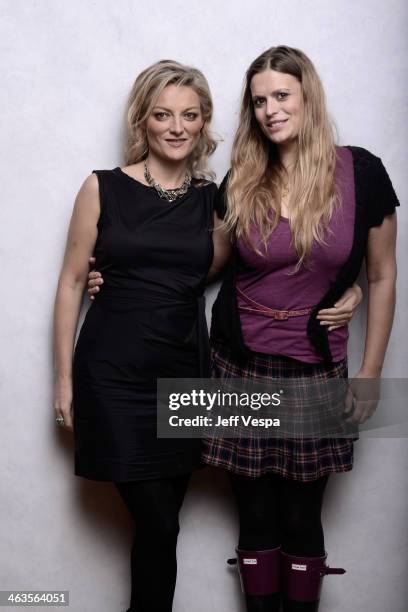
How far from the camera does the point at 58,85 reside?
207 centimetres

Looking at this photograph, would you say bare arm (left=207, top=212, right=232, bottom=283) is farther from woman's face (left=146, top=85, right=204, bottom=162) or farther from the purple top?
woman's face (left=146, top=85, right=204, bottom=162)

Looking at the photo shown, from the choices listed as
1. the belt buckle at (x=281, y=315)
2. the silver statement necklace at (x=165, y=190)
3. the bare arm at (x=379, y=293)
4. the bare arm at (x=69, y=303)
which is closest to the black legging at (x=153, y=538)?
the bare arm at (x=69, y=303)

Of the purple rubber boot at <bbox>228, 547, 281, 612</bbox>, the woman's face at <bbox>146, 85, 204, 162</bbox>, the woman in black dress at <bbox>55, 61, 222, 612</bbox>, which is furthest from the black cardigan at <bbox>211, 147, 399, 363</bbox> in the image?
the purple rubber boot at <bbox>228, 547, 281, 612</bbox>

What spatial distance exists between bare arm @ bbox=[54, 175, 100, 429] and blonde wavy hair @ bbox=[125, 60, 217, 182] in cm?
17

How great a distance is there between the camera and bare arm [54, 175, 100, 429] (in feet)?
6.24

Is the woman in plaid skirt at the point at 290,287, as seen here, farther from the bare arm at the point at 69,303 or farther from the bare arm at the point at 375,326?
the bare arm at the point at 69,303

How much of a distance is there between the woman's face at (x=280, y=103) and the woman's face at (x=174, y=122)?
18cm

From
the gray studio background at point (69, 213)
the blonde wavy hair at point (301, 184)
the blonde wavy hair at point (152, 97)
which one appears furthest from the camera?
the gray studio background at point (69, 213)

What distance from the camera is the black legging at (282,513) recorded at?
1.89 meters

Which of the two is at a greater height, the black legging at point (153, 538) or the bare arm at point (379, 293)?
the bare arm at point (379, 293)

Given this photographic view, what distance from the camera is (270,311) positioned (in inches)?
72.0

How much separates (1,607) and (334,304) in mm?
1416

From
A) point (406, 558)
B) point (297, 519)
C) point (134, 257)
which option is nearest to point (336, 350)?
point (297, 519)

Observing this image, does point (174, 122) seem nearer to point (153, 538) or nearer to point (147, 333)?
point (147, 333)
